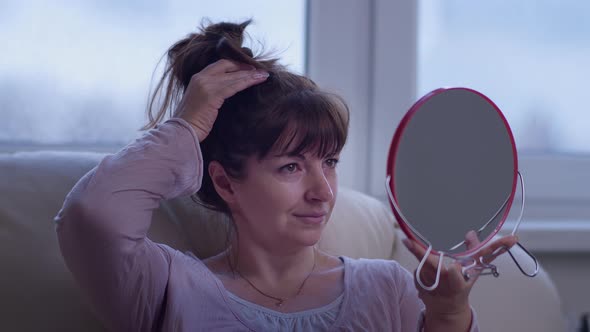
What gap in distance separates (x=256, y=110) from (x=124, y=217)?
28cm

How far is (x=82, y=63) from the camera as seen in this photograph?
1.60 metres

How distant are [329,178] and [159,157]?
274 mm

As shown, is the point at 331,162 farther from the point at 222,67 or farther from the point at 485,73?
the point at 485,73

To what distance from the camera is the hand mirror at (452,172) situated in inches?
31.7

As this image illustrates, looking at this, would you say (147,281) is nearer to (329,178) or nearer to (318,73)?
(329,178)

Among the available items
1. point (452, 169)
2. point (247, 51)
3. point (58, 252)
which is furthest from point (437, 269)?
point (58, 252)

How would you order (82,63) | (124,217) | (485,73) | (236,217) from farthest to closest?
(485,73)
(82,63)
(236,217)
(124,217)

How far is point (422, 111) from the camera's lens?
802 mm

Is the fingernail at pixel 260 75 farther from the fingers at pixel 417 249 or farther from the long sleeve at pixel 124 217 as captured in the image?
the fingers at pixel 417 249

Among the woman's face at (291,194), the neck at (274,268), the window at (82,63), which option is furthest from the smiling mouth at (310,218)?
the window at (82,63)

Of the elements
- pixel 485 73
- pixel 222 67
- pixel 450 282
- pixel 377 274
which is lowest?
pixel 377 274

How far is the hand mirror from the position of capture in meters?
0.81

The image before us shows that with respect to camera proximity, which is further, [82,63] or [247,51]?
[82,63]

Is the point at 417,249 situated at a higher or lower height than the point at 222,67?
lower
